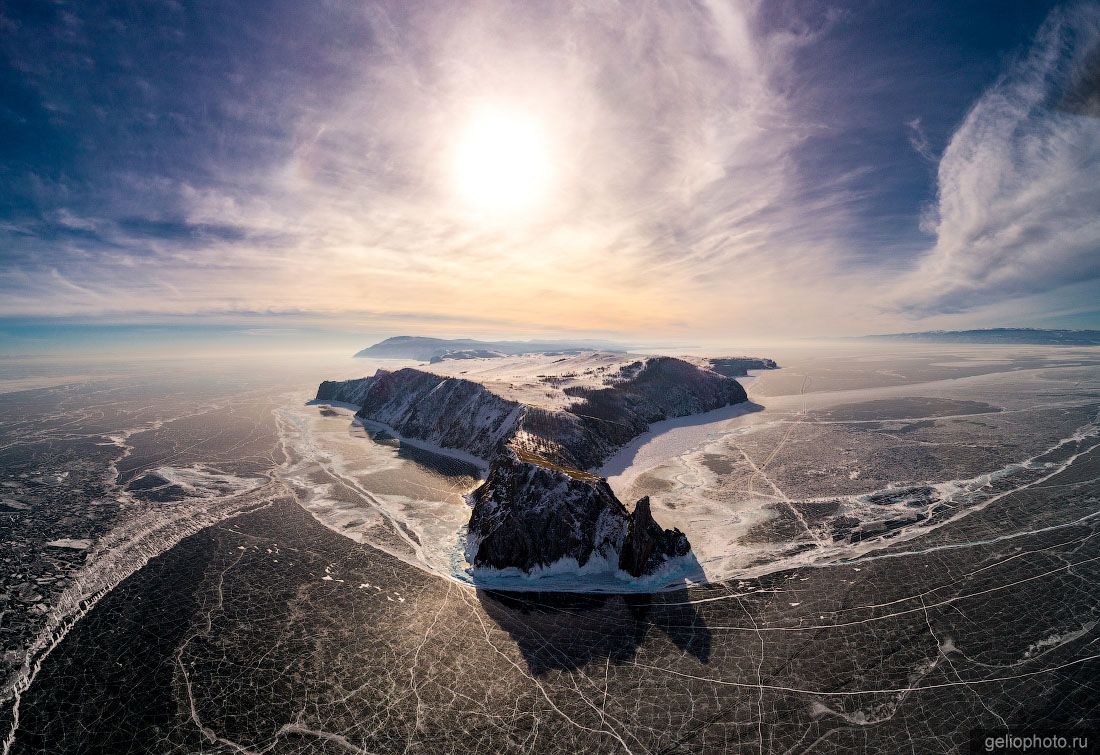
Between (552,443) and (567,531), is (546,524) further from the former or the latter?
(552,443)

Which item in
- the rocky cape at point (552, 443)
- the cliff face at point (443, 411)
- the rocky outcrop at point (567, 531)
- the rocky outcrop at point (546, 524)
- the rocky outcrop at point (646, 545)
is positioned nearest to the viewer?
the rocky outcrop at point (646, 545)

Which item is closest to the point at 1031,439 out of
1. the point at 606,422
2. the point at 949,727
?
the point at 606,422

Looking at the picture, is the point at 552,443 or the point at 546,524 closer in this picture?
the point at 546,524

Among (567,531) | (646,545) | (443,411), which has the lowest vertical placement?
(646,545)

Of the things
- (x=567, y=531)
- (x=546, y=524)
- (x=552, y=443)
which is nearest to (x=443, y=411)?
(x=552, y=443)

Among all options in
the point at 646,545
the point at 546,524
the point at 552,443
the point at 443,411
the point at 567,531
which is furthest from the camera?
the point at 443,411

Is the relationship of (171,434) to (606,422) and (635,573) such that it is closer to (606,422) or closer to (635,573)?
(606,422)

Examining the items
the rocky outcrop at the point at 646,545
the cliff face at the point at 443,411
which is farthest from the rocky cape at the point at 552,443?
the cliff face at the point at 443,411

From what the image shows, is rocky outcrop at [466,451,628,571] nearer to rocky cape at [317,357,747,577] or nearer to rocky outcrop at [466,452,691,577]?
rocky outcrop at [466,452,691,577]

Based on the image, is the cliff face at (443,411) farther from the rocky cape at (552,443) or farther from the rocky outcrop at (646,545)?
the rocky outcrop at (646,545)
